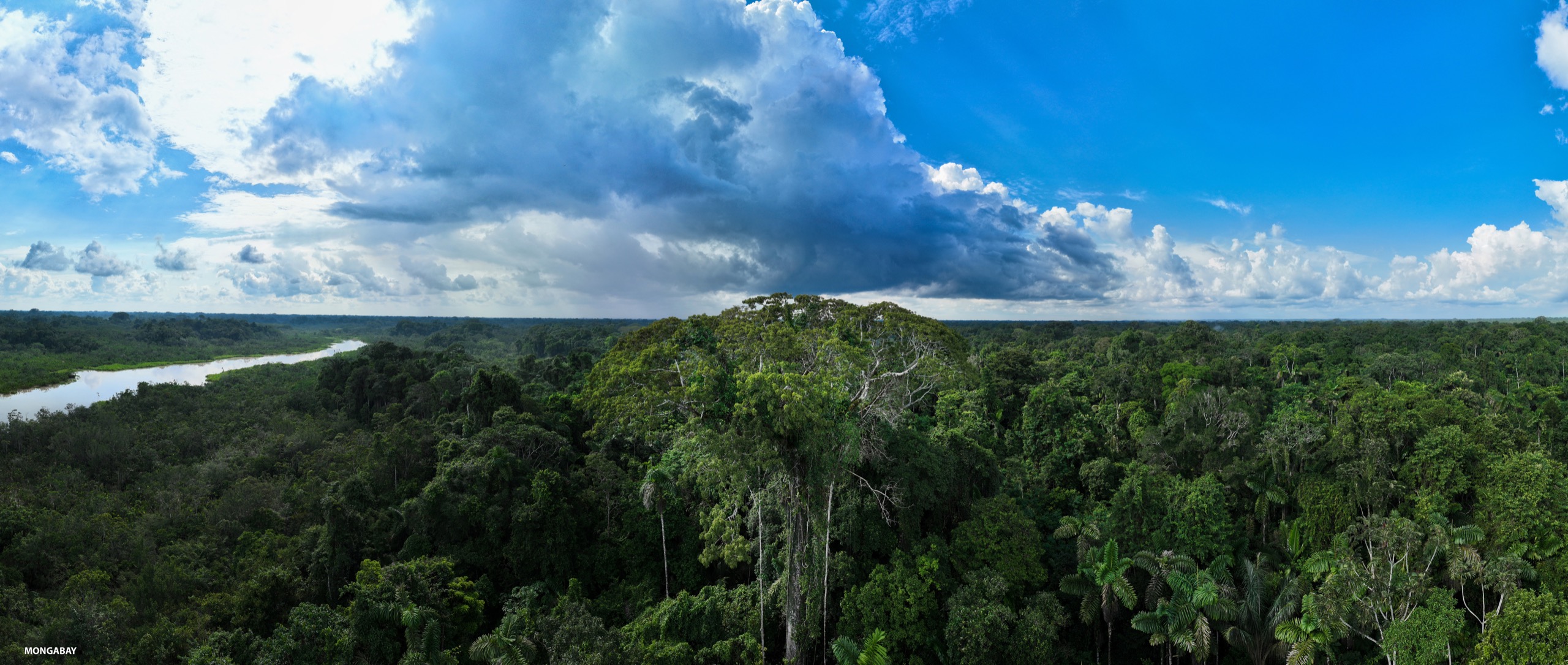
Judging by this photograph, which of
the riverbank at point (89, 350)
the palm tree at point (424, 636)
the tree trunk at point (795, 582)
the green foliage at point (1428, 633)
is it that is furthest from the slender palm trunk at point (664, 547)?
the riverbank at point (89, 350)

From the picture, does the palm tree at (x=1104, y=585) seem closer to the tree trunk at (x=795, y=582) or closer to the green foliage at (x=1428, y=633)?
the green foliage at (x=1428, y=633)

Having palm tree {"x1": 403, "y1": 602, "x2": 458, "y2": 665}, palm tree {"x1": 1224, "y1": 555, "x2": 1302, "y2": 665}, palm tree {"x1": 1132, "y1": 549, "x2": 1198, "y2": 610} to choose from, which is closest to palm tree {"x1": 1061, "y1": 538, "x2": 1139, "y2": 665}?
palm tree {"x1": 1132, "y1": 549, "x2": 1198, "y2": 610}

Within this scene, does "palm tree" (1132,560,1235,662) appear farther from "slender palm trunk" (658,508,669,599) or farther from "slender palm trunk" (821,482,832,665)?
"slender palm trunk" (658,508,669,599)

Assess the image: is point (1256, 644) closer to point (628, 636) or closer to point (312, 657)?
point (628, 636)

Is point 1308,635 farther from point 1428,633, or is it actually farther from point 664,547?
Answer: point 664,547

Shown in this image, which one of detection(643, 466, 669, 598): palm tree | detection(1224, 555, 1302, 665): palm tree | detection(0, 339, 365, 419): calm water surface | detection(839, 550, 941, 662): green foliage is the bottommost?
detection(1224, 555, 1302, 665): palm tree

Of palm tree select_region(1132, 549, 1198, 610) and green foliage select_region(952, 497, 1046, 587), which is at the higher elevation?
green foliage select_region(952, 497, 1046, 587)

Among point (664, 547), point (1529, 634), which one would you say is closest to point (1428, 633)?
point (1529, 634)
